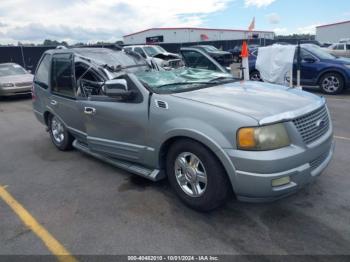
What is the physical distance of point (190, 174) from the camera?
332 cm

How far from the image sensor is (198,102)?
3248 millimetres

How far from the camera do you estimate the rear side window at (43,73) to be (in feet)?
18.9

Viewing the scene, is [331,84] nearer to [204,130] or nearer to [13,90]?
[204,130]

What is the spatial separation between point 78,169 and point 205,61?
303 cm

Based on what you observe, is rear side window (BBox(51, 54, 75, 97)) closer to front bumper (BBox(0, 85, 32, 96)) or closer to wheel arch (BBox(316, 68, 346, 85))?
front bumper (BBox(0, 85, 32, 96))

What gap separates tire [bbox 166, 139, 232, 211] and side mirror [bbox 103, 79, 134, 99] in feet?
2.76

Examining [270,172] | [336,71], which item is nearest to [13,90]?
[336,71]

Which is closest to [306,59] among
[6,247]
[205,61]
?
[205,61]

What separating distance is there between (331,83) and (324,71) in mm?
451

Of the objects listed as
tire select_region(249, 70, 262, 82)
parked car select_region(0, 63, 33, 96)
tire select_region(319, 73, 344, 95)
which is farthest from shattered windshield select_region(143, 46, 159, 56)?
tire select_region(319, 73, 344, 95)

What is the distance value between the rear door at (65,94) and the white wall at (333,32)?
6074 cm

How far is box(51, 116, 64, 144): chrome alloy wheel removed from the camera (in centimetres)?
562

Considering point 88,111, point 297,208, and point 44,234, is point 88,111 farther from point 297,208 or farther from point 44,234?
point 297,208

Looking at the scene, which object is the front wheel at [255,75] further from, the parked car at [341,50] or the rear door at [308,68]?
the parked car at [341,50]
